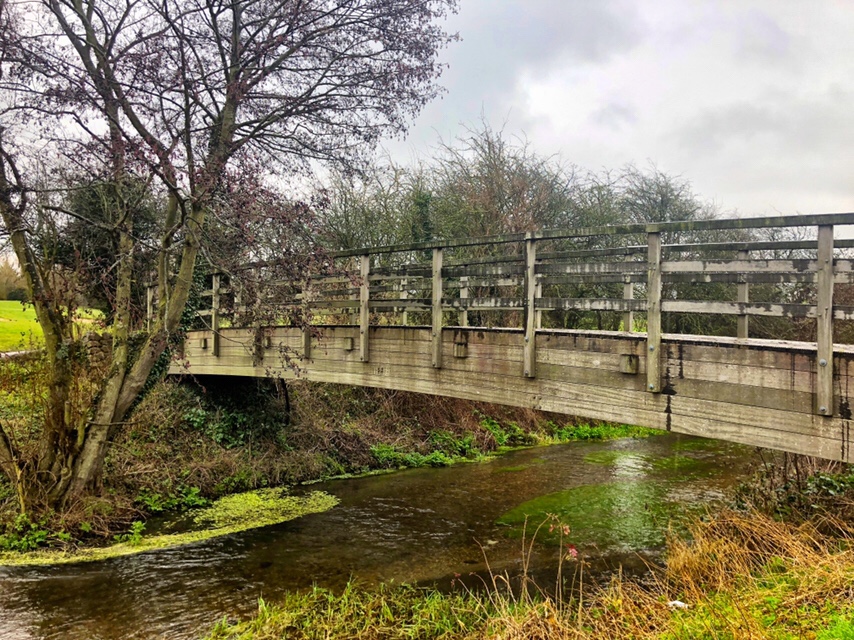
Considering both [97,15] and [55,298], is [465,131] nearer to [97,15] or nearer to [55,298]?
[97,15]

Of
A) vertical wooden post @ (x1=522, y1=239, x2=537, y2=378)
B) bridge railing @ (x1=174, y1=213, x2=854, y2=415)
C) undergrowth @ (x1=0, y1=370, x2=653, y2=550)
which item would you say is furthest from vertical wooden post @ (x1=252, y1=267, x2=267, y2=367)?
vertical wooden post @ (x1=522, y1=239, x2=537, y2=378)

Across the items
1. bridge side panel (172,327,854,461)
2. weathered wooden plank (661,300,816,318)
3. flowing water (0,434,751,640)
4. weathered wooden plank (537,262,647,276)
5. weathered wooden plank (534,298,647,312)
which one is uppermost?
weathered wooden plank (537,262,647,276)

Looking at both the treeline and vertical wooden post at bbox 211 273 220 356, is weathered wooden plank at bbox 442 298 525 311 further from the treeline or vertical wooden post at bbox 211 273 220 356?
the treeline

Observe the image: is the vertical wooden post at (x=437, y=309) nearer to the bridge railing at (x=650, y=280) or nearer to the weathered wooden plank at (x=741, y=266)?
the bridge railing at (x=650, y=280)

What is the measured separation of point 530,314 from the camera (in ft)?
21.8

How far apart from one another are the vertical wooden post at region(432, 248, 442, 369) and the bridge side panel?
102 millimetres

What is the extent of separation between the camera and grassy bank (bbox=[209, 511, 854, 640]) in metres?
3.90

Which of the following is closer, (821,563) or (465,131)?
(821,563)

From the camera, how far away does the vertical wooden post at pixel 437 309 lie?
7656mm

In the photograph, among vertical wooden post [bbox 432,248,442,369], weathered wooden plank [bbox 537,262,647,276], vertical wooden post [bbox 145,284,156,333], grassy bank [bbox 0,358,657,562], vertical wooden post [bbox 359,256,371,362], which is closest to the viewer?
weathered wooden plank [bbox 537,262,647,276]

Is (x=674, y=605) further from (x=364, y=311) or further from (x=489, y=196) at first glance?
(x=489, y=196)

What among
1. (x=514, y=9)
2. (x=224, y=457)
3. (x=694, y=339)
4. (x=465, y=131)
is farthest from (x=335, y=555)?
(x=465, y=131)

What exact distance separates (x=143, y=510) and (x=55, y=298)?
3.75 m

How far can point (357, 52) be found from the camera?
9.82 metres
